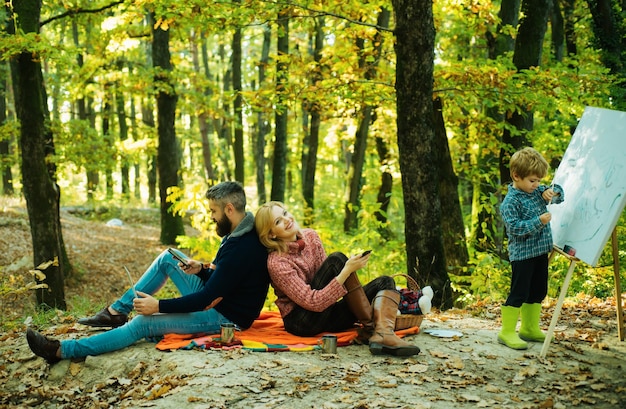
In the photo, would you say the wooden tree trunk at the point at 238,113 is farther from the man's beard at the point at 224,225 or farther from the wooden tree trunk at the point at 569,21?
the man's beard at the point at 224,225

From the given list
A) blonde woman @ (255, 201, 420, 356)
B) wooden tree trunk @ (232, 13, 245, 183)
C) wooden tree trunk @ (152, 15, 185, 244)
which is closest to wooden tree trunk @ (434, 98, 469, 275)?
blonde woman @ (255, 201, 420, 356)

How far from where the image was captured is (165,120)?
16.2 meters

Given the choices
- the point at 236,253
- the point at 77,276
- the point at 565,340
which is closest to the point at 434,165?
the point at 565,340

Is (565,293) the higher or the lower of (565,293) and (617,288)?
the higher

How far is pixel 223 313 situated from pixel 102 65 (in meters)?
12.6

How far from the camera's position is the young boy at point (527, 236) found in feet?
17.2

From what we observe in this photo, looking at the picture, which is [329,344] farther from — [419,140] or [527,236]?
[419,140]

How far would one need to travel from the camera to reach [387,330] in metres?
5.24

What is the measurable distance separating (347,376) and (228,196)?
1882 millimetres

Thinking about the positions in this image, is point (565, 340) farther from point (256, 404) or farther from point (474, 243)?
point (474, 243)

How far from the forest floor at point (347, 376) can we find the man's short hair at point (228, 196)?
1273mm

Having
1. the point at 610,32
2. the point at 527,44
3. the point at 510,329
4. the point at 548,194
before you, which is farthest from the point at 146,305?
the point at 610,32

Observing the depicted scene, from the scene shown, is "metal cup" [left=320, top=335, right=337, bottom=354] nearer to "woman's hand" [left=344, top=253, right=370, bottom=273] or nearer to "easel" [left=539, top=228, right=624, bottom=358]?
"woman's hand" [left=344, top=253, right=370, bottom=273]

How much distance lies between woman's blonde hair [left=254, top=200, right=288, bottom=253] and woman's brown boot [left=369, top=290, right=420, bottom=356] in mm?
952
